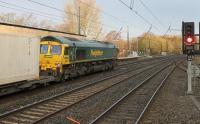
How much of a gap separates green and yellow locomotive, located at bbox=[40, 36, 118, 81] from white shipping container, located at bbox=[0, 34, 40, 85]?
571 cm

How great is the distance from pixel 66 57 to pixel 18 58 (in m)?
9.30

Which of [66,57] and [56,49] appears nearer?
[56,49]

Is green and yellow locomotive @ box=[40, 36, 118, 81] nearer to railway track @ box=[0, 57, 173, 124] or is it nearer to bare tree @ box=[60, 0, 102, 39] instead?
railway track @ box=[0, 57, 173, 124]

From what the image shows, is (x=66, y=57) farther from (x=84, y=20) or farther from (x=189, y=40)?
(x=84, y=20)

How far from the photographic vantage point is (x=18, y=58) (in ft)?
59.5

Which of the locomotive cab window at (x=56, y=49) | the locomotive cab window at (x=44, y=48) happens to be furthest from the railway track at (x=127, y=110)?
the locomotive cab window at (x=44, y=48)

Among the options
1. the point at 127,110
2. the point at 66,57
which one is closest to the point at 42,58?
the point at 66,57

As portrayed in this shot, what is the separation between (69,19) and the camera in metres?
84.4

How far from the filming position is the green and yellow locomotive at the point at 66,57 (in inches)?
1029

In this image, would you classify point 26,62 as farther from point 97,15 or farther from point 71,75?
point 97,15

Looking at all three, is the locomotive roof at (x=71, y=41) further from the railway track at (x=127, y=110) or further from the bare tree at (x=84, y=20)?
the bare tree at (x=84, y=20)

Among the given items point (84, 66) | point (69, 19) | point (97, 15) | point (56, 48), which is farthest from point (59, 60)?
point (97, 15)

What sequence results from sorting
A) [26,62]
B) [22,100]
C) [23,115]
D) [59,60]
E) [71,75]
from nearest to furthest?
[23,115], [22,100], [26,62], [59,60], [71,75]

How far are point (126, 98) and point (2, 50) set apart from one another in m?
6.11
